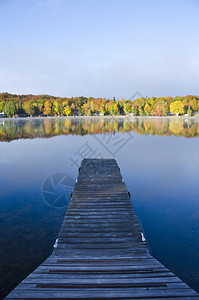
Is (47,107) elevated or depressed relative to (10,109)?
elevated

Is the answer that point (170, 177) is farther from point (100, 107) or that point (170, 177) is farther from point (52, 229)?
point (100, 107)

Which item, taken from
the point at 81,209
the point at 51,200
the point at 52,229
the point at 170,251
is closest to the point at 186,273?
the point at 170,251

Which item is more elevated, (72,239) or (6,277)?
(72,239)

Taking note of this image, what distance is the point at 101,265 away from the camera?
5.79 m

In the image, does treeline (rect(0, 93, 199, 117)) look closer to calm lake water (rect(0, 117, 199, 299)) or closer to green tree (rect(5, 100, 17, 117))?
green tree (rect(5, 100, 17, 117))

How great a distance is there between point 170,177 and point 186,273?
1213 centimetres

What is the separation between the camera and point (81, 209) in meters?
9.71

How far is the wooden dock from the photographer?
182 inches

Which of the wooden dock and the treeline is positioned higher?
the treeline

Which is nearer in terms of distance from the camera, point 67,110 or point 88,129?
point 88,129

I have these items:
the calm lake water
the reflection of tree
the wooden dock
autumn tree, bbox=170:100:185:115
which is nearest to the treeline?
autumn tree, bbox=170:100:185:115

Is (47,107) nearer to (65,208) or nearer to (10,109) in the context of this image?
(10,109)

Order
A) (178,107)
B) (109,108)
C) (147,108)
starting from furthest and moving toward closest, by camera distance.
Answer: (109,108) < (147,108) < (178,107)

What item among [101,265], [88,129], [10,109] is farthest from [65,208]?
[10,109]
